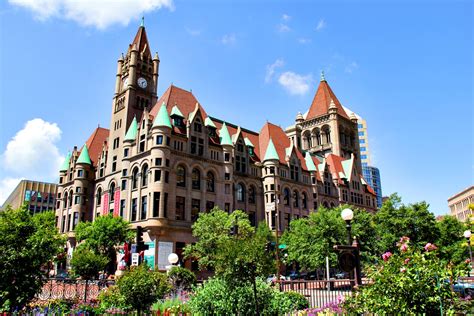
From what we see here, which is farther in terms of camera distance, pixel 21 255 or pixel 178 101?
pixel 178 101

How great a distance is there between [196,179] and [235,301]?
36542 mm

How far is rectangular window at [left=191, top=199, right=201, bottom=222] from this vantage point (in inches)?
1892

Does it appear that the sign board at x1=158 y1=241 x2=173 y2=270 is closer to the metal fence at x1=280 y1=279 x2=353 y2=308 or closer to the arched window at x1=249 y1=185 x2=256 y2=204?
the arched window at x1=249 y1=185 x2=256 y2=204

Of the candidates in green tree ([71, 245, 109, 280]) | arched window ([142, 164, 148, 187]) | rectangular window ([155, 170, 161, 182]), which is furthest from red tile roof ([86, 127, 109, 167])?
green tree ([71, 245, 109, 280])

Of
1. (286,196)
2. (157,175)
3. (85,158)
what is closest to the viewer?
(157,175)

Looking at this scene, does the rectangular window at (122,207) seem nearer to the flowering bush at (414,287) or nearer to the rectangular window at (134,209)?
the rectangular window at (134,209)

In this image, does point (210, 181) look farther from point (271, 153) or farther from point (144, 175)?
point (271, 153)

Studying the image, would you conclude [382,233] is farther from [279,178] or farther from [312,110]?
[312,110]

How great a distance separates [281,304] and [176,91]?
45.4 metres

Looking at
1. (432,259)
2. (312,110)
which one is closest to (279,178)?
(312,110)

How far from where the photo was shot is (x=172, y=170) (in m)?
46.4

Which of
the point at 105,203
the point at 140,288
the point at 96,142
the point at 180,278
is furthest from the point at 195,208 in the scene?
the point at 140,288

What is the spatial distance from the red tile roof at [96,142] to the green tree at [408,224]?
43.0 m

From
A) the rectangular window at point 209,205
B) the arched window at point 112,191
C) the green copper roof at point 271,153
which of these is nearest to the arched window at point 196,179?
the rectangular window at point 209,205
